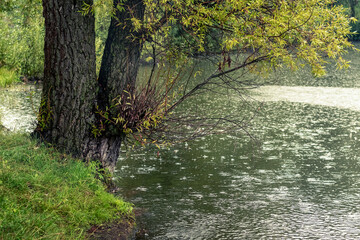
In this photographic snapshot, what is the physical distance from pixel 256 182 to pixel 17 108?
39.7 ft

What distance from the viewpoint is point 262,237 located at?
29.4 feet

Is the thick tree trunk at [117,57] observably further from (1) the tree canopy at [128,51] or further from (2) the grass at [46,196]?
(2) the grass at [46,196]

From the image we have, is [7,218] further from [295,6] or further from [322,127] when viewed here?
[322,127]

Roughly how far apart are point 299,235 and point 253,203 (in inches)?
68.6

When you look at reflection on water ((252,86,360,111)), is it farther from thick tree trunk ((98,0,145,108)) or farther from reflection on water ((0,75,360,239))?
thick tree trunk ((98,0,145,108))

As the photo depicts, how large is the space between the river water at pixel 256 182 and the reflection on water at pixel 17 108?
0.09 m

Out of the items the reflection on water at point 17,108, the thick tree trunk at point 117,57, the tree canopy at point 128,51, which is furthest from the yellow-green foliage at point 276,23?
the reflection on water at point 17,108

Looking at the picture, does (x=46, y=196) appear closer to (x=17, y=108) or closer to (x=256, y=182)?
(x=256, y=182)

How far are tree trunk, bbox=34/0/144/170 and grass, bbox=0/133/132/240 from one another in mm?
390

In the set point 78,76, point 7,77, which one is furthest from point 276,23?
point 7,77

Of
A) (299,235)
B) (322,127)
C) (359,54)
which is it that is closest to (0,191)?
(299,235)

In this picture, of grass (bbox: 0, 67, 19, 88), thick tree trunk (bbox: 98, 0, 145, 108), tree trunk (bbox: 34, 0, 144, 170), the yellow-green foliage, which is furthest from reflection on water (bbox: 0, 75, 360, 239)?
grass (bbox: 0, 67, 19, 88)

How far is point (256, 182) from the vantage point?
39.5ft

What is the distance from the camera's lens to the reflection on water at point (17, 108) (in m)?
16.8
